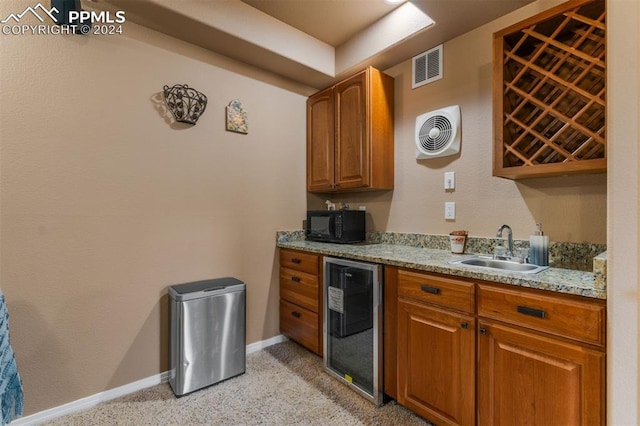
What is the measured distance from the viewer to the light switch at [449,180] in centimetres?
222

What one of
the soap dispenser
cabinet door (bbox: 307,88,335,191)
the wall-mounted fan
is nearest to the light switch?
the wall-mounted fan

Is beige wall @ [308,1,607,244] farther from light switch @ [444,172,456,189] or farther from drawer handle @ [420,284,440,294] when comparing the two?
drawer handle @ [420,284,440,294]

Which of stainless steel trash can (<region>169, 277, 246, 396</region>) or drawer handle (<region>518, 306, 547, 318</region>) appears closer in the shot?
drawer handle (<region>518, 306, 547, 318</region>)

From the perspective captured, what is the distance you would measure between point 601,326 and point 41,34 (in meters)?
3.12

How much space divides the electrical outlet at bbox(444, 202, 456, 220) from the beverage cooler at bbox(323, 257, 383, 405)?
30.5 inches

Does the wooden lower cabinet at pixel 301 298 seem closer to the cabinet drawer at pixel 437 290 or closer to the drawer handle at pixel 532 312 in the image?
the cabinet drawer at pixel 437 290

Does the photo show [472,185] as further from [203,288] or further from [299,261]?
[203,288]

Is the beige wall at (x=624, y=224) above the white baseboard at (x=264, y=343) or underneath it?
above

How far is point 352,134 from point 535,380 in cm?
201

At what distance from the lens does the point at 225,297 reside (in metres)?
2.15

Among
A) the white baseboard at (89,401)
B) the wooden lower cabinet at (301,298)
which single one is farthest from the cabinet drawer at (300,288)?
the white baseboard at (89,401)

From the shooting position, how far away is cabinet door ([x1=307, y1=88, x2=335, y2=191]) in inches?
110

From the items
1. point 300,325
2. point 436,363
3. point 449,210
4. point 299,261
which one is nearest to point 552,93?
point 449,210

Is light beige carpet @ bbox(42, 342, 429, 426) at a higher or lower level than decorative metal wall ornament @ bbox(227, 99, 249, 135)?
lower
